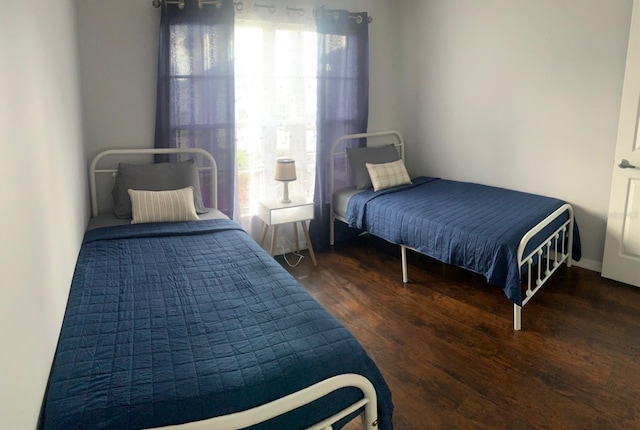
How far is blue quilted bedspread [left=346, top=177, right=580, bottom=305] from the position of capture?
106 inches

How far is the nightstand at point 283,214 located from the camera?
11.7ft

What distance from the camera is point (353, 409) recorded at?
56.6 inches

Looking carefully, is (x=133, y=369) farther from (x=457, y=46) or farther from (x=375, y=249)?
(x=457, y=46)

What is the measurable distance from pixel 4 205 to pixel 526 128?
3561mm

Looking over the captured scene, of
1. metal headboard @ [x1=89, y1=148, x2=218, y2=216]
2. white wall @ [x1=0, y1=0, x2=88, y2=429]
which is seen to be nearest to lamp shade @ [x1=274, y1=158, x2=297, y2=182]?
metal headboard @ [x1=89, y1=148, x2=218, y2=216]

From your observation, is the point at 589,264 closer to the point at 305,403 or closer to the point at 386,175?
the point at 386,175

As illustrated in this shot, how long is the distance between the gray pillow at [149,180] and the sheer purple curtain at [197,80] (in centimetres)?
22

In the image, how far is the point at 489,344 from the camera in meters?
2.53

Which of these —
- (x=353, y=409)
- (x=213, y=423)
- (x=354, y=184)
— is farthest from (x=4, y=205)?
(x=354, y=184)

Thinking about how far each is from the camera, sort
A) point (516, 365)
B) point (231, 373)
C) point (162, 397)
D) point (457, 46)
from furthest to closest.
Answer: point (457, 46), point (516, 365), point (231, 373), point (162, 397)

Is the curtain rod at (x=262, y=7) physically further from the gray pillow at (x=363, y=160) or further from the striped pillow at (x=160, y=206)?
the striped pillow at (x=160, y=206)

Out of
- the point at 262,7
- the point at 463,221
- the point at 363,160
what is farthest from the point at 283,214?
the point at 262,7

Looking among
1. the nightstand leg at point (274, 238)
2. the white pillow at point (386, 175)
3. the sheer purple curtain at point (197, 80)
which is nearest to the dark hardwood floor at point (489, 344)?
the nightstand leg at point (274, 238)

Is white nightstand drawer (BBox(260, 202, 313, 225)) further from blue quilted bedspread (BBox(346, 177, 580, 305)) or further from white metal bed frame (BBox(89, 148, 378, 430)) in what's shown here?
white metal bed frame (BBox(89, 148, 378, 430))
